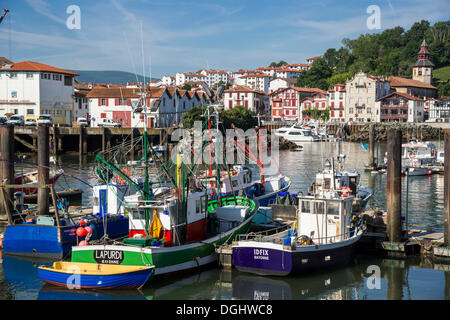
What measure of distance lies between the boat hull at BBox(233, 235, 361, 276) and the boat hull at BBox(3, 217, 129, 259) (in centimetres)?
606

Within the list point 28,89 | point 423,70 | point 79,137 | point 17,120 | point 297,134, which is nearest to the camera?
point 17,120

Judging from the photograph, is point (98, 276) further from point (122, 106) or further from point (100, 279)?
point (122, 106)

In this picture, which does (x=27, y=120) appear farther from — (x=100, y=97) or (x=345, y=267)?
(x=345, y=267)

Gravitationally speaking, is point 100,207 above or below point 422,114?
below

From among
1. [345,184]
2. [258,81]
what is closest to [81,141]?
[345,184]

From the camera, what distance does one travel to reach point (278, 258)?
17.9 meters

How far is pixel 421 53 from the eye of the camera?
129125 millimetres

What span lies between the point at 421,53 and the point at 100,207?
121 metres

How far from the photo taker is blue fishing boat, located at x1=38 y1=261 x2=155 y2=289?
16594 millimetres

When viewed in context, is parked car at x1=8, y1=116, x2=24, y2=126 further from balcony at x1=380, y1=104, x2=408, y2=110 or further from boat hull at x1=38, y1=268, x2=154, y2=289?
balcony at x1=380, y1=104, x2=408, y2=110

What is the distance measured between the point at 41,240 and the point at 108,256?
4.63 m

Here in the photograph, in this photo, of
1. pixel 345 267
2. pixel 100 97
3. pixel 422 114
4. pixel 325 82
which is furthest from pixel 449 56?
pixel 345 267

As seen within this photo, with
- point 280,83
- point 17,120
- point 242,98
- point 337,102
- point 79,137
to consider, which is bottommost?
point 79,137

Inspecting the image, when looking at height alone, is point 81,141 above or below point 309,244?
above
